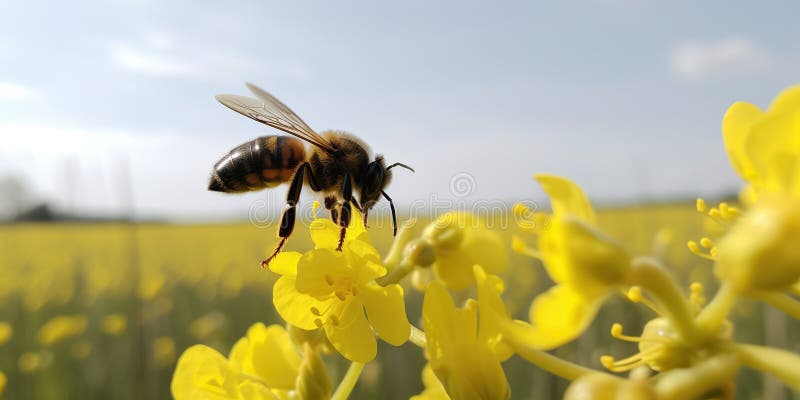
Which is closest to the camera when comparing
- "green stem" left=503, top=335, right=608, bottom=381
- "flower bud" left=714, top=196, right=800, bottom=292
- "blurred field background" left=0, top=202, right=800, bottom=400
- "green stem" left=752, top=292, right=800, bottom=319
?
"flower bud" left=714, top=196, right=800, bottom=292

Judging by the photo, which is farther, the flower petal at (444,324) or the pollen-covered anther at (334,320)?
the pollen-covered anther at (334,320)

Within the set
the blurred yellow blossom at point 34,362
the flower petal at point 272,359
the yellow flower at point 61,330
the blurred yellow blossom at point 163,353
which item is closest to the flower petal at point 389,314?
the flower petal at point 272,359

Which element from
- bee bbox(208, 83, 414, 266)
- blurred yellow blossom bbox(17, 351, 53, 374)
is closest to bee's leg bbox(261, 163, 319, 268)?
bee bbox(208, 83, 414, 266)

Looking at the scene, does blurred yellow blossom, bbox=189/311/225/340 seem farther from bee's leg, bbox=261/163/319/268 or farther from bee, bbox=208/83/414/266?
bee's leg, bbox=261/163/319/268

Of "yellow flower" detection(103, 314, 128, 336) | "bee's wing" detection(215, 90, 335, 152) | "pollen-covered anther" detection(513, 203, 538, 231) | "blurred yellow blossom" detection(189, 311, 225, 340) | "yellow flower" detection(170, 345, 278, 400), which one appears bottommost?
"blurred yellow blossom" detection(189, 311, 225, 340)

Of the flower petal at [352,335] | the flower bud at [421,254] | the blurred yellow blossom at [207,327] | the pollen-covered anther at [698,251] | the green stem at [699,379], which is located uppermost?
the pollen-covered anther at [698,251]

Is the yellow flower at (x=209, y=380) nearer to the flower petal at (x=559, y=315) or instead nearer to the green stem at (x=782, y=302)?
the flower petal at (x=559, y=315)

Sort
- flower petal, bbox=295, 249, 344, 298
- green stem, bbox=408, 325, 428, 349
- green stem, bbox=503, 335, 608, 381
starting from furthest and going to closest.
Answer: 1. flower petal, bbox=295, 249, 344, 298
2. green stem, bbox=408, 325, 428, 349
3. green stem, bbox=503, 335, 608, 381

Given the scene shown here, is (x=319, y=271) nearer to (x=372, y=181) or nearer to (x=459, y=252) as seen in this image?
(x=459, y=252)
